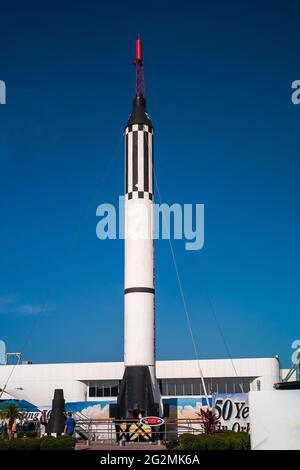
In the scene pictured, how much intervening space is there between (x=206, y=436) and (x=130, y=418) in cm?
851

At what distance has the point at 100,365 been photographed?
180 feet

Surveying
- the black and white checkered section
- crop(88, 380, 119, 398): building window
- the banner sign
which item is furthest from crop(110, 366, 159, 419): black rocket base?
crop(88, 380, 119, 398): building window

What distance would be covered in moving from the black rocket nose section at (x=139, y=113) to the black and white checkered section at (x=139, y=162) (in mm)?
324

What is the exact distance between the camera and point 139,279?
31844 mm

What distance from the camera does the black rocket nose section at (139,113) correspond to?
111 feet

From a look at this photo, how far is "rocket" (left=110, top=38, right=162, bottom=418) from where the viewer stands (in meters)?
30.1

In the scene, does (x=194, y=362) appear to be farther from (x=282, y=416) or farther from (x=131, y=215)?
(x=282, y=416)

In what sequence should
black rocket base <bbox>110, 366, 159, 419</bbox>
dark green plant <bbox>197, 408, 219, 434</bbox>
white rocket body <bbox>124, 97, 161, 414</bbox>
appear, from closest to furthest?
dark green plant <bbox>197, 408, 219, 434</bbox> < black rocket base <bbox>110, 366, 159, 419</bbox> < white rocket body <bbox>124, 97, 161, 414</bbox>

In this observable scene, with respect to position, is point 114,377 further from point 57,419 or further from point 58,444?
point 58,444

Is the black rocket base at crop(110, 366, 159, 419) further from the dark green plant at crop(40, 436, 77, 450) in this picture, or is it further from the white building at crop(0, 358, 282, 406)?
the white building at crop(0, 358, 282, 406)

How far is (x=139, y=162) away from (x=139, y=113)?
3393 millimetres

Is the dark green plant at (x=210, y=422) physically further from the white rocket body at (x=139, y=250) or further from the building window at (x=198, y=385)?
the building window at (x=198, y=385)
